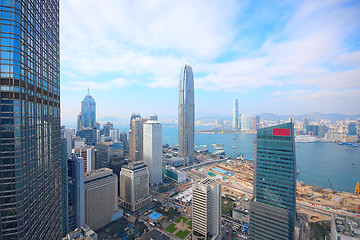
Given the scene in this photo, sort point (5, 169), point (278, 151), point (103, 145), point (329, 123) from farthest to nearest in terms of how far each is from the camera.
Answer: point (329, 123), point (103, 145), point (278, 151), point (5, 169)

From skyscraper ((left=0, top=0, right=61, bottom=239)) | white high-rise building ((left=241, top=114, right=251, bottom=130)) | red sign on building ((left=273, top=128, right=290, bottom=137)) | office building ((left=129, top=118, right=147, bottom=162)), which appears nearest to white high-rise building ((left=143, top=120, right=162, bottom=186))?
office building ((left=129, top=118, right=147, bottom=162))

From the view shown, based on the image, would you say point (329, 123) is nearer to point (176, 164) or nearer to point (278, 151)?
point (176, 164)

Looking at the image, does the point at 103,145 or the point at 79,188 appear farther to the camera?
the point at 103,145

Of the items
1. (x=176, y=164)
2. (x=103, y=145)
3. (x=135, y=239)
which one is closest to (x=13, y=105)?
(x=135, y=239)

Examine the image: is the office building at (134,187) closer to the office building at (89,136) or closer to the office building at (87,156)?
the office building at (87,156)

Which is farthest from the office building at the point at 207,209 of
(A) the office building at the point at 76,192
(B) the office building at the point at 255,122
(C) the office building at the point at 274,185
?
(B) the office building at the point at 255,122

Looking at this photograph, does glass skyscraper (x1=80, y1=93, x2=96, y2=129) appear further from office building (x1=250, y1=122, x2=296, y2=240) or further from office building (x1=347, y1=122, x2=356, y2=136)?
office building (x1=347, y1=122, x2=356, y2=136)
